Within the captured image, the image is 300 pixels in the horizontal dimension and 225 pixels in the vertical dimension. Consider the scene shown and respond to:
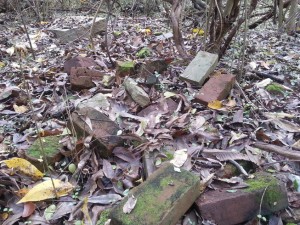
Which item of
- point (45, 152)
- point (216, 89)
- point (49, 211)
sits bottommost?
point (49, 211)

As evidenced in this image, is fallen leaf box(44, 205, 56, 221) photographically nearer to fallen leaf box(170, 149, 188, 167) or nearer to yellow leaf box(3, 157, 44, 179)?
yellow leaf box(3, 157, 44, 179)

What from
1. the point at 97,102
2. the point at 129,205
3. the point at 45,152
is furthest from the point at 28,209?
the point at 97,102

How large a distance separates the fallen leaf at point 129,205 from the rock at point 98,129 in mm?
573

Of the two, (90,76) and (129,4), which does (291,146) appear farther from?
(129,4)

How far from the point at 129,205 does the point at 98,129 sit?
76 centimetres

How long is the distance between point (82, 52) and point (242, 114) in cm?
253

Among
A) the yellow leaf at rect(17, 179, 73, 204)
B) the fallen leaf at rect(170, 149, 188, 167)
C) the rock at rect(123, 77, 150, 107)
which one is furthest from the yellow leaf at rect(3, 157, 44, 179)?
the rock at rect(123, 77, 150, 107)

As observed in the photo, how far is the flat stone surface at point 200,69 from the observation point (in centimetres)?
314

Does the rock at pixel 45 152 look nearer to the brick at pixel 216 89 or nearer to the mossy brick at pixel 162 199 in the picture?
the mossy brick at pixel 162 199

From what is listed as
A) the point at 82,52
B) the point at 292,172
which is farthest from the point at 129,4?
the point at 292,172

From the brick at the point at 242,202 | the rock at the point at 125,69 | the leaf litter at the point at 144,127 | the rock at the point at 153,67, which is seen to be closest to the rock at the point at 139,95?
the leaf litter at the point at 144,127

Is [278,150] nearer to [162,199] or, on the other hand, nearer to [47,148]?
[162,199]

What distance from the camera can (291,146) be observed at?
238cm

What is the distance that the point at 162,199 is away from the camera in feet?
5.71
